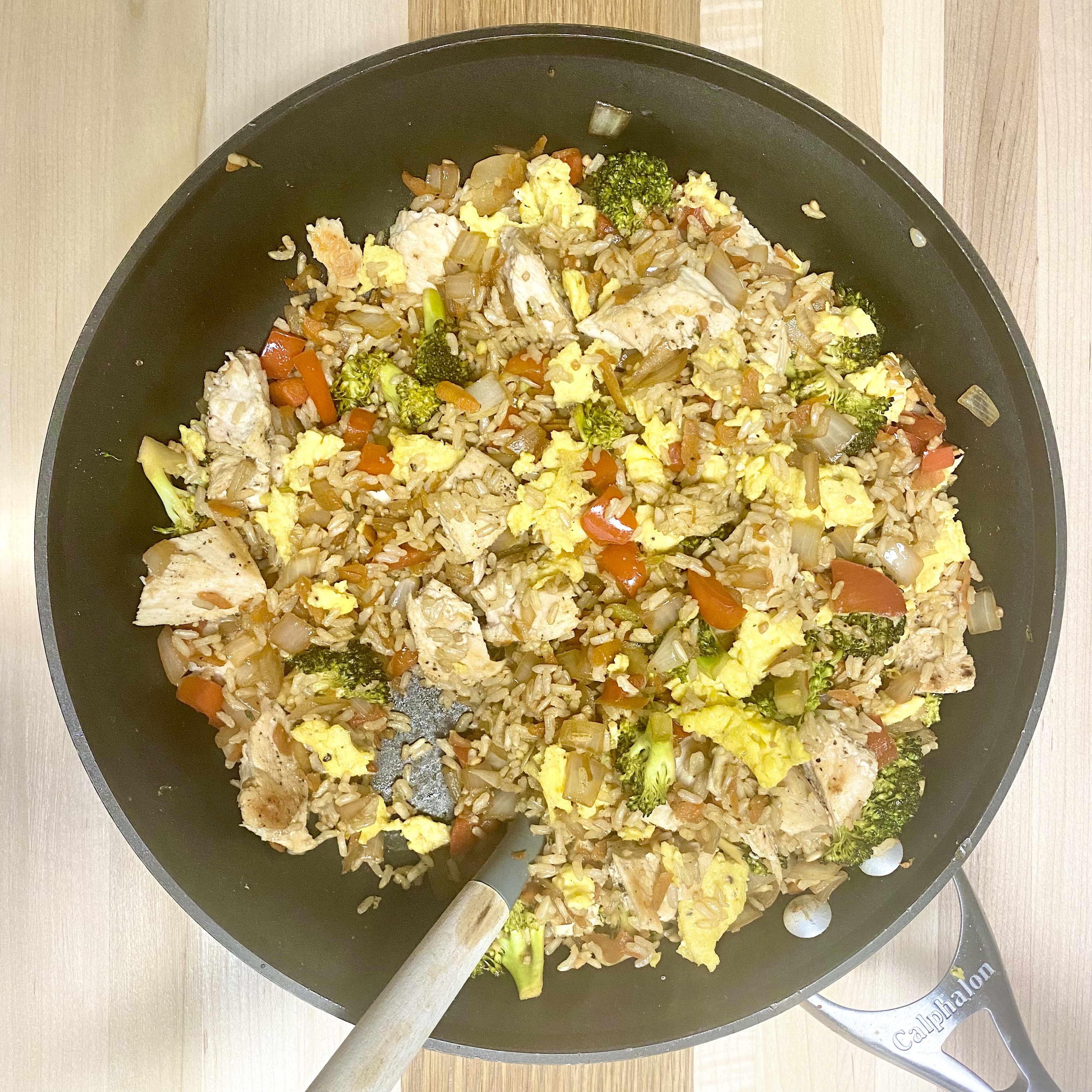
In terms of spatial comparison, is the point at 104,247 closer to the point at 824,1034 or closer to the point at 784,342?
the point at 784,342

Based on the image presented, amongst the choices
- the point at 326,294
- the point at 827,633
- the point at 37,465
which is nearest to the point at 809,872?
the point at 827,633

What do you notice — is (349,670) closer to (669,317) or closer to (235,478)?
(235,478)

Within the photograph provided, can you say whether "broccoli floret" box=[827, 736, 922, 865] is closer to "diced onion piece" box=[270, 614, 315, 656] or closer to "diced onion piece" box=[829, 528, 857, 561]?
"diced onion piece" box=[829, 528, 857, 561]

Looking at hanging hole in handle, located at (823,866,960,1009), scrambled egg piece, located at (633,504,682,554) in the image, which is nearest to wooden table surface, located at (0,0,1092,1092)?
hanging hole in handle, located at (823,866,960,1009)

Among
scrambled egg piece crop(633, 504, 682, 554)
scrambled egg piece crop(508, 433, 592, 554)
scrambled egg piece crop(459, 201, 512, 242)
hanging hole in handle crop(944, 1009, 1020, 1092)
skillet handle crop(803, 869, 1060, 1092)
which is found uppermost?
scrambled egg piece crop(459, 201, 512, 242)

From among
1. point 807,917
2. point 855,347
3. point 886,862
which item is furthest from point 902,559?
point 807,917

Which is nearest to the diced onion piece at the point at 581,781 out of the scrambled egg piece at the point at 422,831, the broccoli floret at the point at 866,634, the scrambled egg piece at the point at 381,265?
the scrambled egg piece at the point at 422,831
